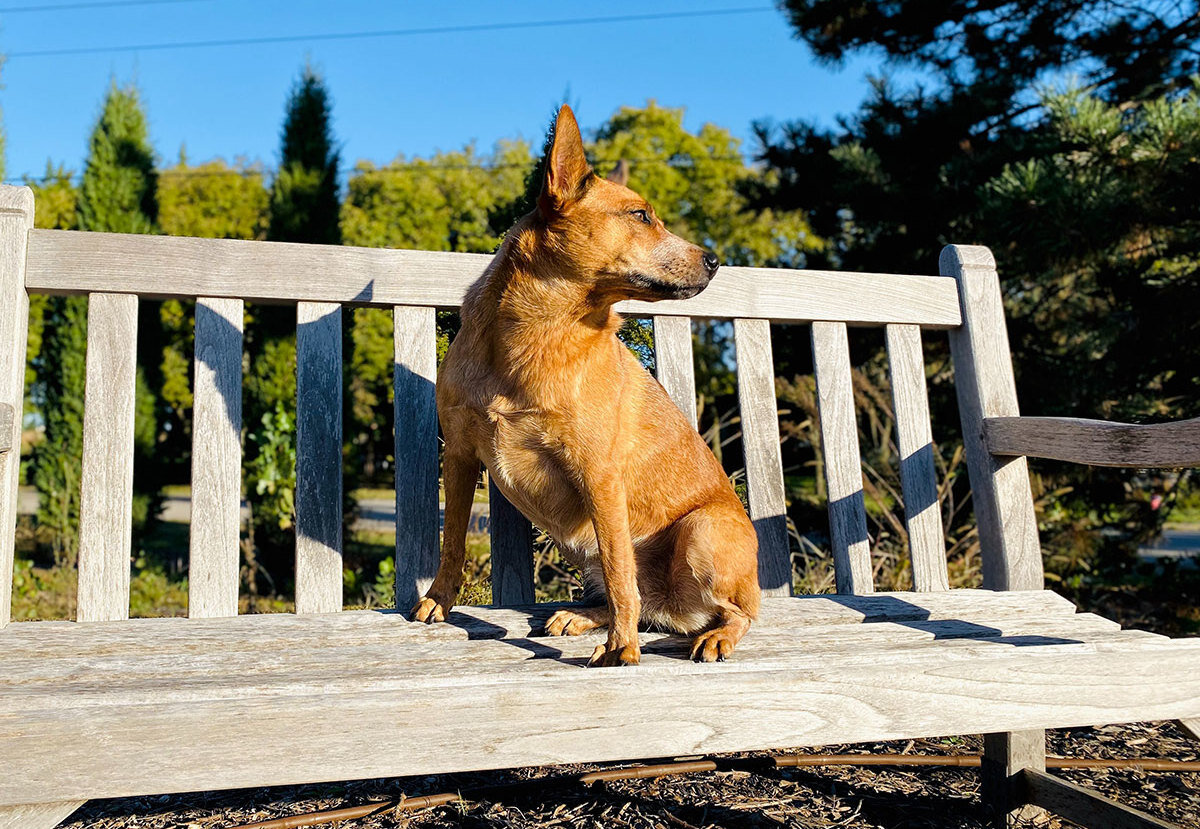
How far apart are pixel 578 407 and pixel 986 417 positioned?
4.42 feet

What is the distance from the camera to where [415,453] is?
7.24ft

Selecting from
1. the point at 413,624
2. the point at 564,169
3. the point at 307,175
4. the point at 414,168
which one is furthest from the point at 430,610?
the point at 414,168

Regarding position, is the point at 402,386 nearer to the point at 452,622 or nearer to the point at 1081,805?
the point at 452,622

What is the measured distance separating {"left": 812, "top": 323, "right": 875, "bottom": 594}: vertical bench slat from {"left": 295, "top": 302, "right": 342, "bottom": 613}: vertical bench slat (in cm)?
135

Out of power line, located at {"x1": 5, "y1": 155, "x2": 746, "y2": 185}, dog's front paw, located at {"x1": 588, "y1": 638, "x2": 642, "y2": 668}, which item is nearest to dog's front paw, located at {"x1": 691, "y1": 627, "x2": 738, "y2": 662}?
dog's front paw, located at {"x1": 588, "y1": 638, "x2": 642, "y2": 668}

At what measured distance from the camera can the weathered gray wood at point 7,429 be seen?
1.66 meters

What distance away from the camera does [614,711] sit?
1.34 meters

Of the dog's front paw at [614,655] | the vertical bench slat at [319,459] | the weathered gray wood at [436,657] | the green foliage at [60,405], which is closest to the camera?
the weathered gray wood at [436,657]

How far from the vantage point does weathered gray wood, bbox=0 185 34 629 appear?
1.82 m

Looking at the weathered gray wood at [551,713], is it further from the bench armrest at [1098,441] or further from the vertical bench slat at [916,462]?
the vertical bench slat at [916,462]

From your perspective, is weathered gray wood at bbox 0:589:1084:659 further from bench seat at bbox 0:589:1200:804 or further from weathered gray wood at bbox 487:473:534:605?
weathered gray wood at bbox 487:473:534:605

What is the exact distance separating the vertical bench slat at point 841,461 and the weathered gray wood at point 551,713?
31.3 inches

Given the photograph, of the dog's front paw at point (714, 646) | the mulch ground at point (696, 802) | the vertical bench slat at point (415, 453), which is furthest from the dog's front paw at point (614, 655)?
the mulch ground at point (696, 802)

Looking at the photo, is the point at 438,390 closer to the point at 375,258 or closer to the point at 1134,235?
the point at 375,258
